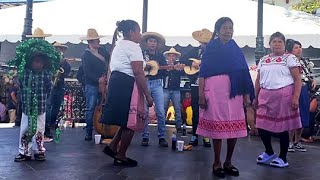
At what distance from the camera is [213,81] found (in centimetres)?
468

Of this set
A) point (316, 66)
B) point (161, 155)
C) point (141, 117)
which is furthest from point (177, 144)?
point (316, 66)

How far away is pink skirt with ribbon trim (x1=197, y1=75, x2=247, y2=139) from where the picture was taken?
4.65 meters

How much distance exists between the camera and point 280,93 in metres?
5.35

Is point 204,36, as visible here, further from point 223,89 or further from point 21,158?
point 21,158

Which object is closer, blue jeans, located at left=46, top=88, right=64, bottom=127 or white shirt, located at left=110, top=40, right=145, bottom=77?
white shirt, located at left=110, top=40, right=145, bottom=77

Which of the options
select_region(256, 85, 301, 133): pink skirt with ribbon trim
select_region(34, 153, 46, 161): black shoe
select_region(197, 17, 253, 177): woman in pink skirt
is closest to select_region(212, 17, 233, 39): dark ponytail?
select_region(197, 17, 253, 177): woman in pink skirt

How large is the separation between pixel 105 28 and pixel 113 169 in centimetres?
805

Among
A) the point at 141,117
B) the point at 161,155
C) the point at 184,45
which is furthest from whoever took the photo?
the point at 184,45

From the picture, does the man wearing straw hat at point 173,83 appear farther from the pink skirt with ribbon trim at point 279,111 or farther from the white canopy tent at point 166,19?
the white canopy tent at point 166,19

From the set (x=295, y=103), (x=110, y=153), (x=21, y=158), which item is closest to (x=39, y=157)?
(x=21, y=158)

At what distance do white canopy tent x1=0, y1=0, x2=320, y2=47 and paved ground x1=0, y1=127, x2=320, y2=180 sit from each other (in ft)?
17.4

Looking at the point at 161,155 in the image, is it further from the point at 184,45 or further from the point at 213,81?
the point at 184,45

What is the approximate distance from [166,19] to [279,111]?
801 cm

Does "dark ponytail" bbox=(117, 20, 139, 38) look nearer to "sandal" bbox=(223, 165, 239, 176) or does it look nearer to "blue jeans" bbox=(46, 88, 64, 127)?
"sandal" bbox=(223, 165, 239, 176)
